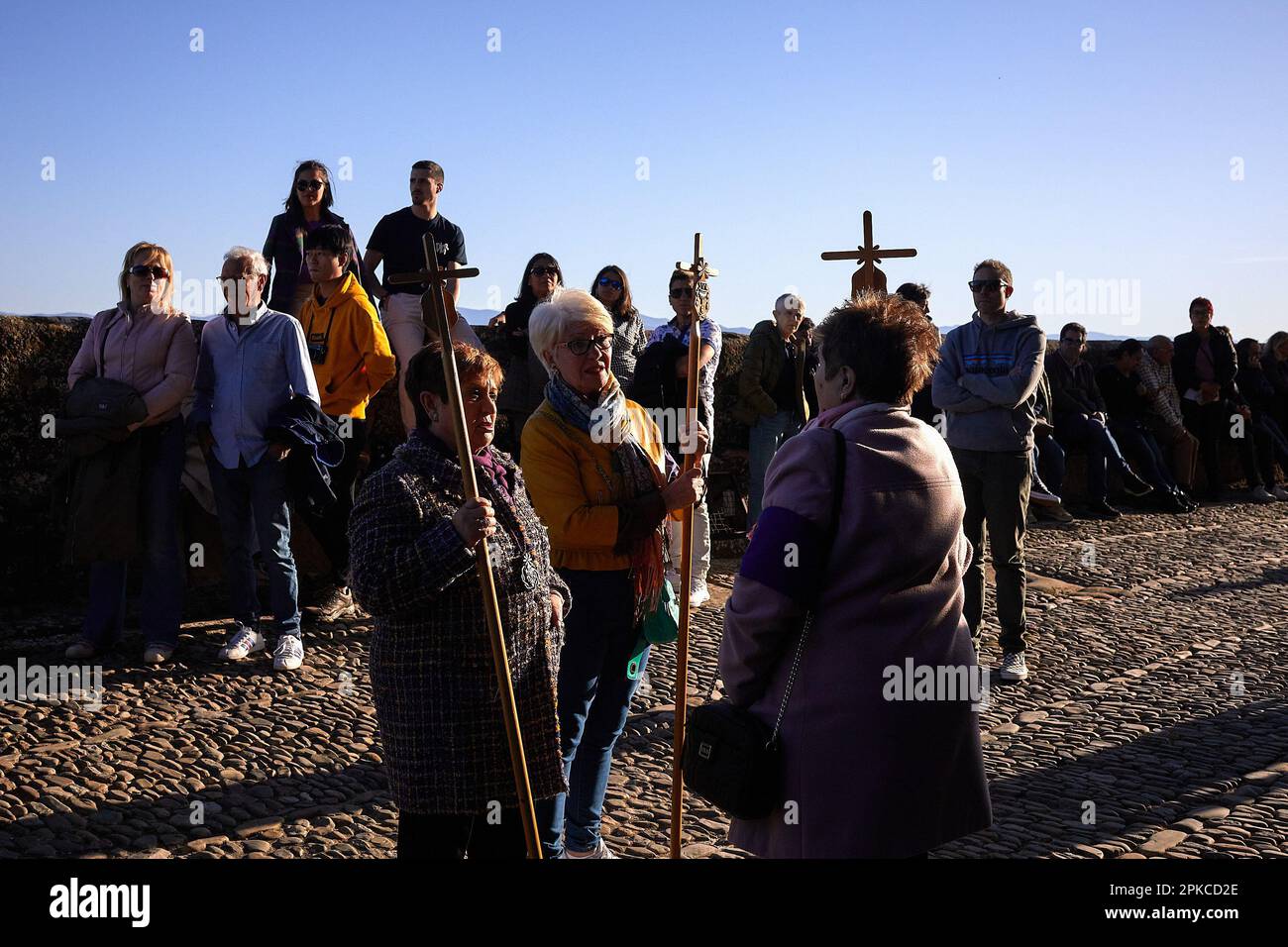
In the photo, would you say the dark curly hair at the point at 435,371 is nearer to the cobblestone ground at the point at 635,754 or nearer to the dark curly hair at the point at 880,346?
the dark curly hair at the point at 880,346

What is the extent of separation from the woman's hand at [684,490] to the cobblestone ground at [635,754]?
1.30 metres

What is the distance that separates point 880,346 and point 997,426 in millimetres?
4254

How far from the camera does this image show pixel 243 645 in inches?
272

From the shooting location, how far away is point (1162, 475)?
14734 mm

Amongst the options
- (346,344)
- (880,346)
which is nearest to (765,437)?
(346,344)

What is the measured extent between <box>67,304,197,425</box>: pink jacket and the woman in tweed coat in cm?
389

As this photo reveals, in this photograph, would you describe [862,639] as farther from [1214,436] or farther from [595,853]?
[1214,436]

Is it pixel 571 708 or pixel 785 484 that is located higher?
pixel 785 484

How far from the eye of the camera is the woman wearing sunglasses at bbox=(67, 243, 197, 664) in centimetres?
698
